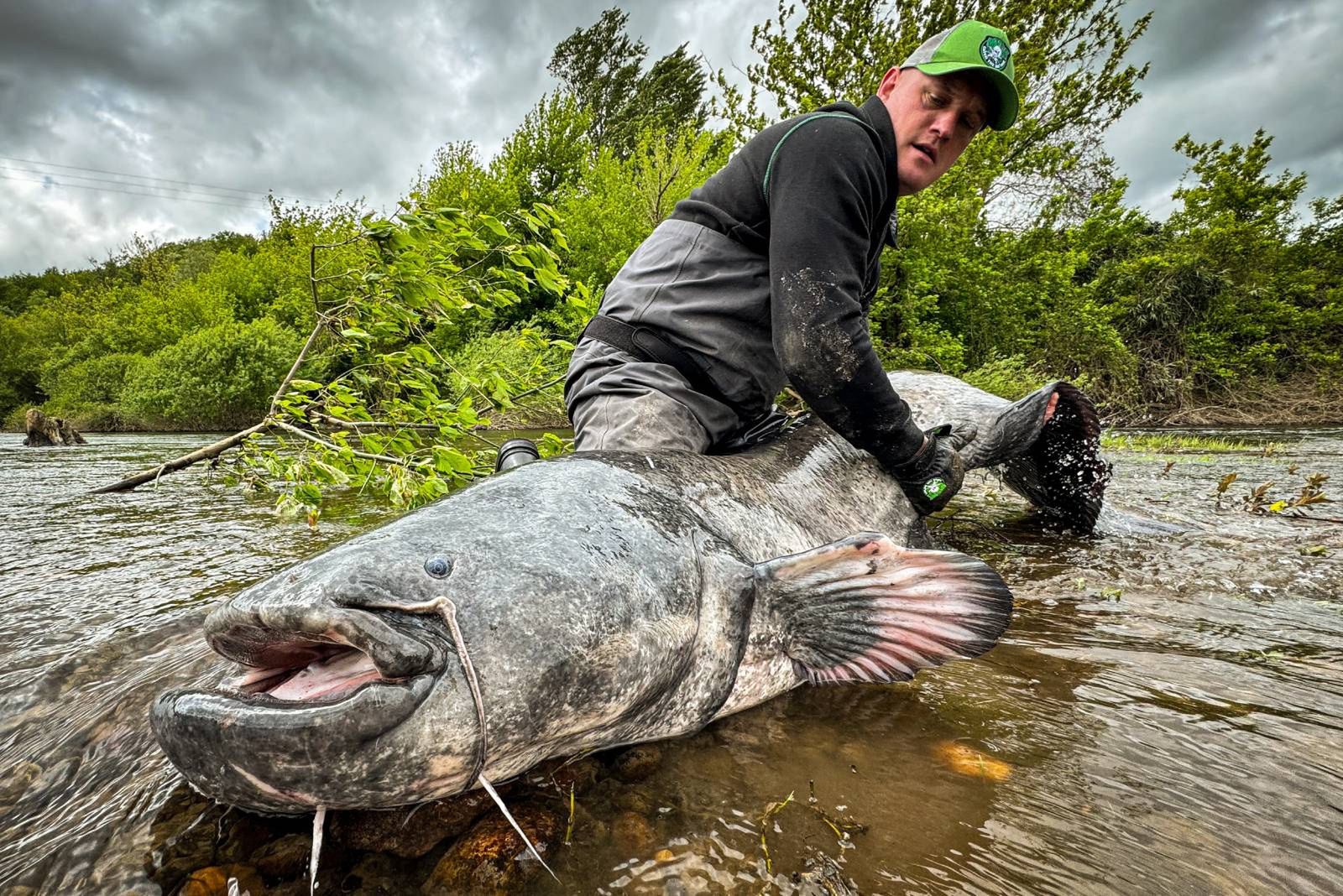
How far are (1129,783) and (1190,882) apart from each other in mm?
283

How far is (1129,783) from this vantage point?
4.21 feet

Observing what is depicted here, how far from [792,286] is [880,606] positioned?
1.01 m

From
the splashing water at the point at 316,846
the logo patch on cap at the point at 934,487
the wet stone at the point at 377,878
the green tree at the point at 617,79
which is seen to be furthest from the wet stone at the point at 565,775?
the green tree at the point at 617,79

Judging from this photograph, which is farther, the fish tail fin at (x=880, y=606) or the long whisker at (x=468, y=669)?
the fish tail fin at (x=880, y=606)

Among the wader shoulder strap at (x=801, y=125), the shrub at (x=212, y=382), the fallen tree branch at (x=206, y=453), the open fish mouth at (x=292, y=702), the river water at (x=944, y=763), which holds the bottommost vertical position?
the river water at (x=944, y=763)

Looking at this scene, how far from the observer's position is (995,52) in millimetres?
2199

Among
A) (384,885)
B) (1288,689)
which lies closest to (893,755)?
(384,885)

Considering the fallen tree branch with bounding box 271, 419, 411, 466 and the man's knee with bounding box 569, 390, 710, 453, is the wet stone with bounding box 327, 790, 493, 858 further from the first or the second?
the fallen tree branch with bounding box 271, 419, 411, 466

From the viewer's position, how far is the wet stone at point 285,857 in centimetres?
105

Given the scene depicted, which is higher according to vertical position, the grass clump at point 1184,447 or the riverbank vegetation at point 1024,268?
the riverbank vegetation at point 1024,268

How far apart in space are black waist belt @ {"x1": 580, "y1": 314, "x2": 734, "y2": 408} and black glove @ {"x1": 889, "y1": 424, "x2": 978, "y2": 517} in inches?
30.5

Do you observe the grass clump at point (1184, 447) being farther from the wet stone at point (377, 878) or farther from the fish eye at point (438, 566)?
the wet stone at point (377, 878)

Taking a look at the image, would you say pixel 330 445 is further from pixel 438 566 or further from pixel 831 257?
pixel 831 257

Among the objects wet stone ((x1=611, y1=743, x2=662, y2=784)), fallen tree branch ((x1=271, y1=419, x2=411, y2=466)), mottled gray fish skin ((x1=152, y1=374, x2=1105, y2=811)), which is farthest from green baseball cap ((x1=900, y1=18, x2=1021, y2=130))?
fallen tree branch ((x1=271, y1=419, x2=411, y2=466))
